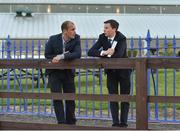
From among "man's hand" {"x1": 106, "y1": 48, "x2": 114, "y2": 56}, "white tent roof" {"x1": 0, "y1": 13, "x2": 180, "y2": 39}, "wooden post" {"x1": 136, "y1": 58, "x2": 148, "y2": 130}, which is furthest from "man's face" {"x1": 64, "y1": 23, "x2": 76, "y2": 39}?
"white tent roof" {"x1": 0, "y1": 13, "x2": 180, "y2": 39}

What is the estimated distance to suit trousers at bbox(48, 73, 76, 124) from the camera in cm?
772

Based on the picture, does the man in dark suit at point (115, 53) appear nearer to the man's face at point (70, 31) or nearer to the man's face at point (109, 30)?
the man's face at point (109, 30)

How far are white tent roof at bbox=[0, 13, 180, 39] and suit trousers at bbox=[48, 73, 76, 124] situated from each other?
37954mm

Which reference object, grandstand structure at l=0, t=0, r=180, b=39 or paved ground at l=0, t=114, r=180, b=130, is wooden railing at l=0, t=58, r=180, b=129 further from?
grandstand structure at l=0, t=0, r=180, b=39

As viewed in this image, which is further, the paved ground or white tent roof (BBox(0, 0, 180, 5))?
white tent roof (BBox(0, 0, 180, 5))

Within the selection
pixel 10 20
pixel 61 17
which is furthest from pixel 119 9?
pixel 10 20

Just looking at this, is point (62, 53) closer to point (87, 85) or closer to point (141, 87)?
point (141, 87)

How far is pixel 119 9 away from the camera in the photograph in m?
58.7

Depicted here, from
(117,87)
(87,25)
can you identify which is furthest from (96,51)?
(87,25)

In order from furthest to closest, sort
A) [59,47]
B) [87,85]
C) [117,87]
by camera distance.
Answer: [87,85] → [117,87] → [59,47]

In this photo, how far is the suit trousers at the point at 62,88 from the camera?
772 centimetres

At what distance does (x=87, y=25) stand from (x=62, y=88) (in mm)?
43120

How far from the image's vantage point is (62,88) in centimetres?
791

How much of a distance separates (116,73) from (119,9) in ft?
169
